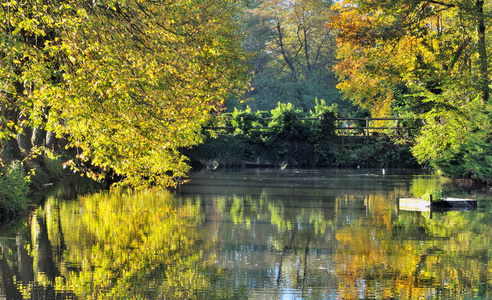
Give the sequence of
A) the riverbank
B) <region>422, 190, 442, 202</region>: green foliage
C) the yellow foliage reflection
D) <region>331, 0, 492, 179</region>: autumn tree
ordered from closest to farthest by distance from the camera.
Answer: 1. the yellow foliage reflection
2. <region>422, 190, 442, 202</region>: green foliage
3. <region>331, 0, 492, 179</region>: autumn tree
4. the riverbank

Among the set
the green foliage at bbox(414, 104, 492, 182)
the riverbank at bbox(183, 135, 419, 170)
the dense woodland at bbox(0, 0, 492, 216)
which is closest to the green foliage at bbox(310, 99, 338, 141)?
the dense woodland at bbox(0, 0, 492, 216)

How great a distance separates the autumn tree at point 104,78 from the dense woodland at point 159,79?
0.03 metres

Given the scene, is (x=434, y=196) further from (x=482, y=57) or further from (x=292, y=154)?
(x=292, y=154)

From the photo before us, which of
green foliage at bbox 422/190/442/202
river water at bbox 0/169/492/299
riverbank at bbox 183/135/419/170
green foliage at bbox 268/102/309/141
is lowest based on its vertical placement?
river water at bbox 0/169/492/299

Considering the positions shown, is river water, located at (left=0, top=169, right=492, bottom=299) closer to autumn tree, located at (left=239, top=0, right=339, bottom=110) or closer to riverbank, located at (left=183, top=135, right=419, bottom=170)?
riverbank, located at (left=183, top=135, right=419, bottom=170)

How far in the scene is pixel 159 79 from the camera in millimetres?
10875

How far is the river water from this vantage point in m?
8.78

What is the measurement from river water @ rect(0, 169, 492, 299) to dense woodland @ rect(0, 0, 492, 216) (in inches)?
60.4

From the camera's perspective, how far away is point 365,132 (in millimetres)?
42406

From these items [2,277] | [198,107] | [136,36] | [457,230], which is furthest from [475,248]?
[2,277]

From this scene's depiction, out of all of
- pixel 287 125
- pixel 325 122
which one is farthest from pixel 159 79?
pixel 325 122

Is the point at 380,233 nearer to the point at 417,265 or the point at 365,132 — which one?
the point at 417,265

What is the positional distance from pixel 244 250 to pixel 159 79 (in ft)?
12.1

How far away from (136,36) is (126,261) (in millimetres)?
4121
